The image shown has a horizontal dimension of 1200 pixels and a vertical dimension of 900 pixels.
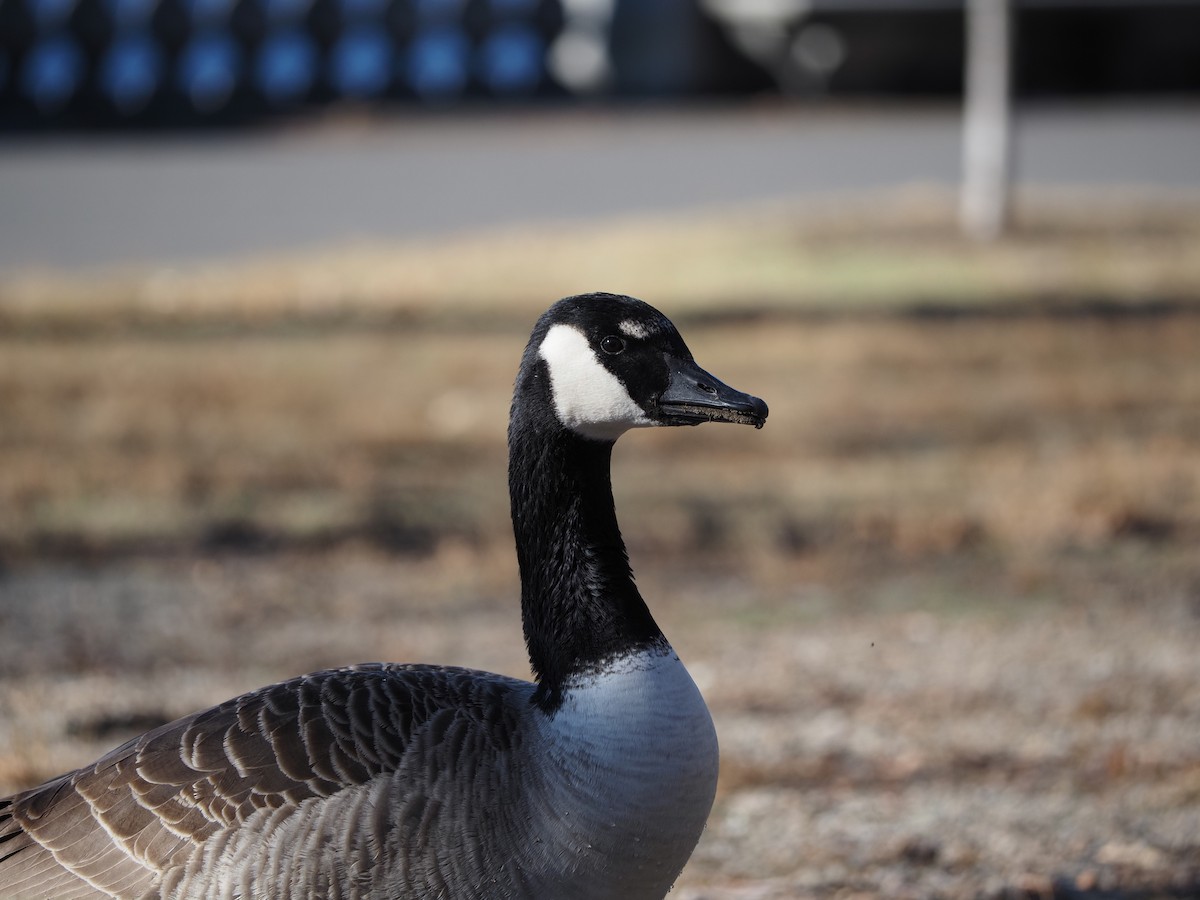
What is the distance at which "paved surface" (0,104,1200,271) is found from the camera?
42.5ft

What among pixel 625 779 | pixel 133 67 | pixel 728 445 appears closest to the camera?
pixel 625 779

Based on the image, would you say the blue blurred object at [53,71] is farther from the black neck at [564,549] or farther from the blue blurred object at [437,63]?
the black neck at [564,549]

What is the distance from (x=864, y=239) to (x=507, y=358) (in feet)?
14.8

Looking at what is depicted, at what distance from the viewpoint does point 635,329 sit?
298 cm

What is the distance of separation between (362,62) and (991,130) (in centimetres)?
1213

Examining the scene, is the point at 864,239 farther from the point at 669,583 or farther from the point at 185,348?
the point at 669,583

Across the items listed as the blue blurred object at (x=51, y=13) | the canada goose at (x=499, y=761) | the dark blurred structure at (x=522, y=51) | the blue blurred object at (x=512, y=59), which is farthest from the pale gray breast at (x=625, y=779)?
the blue blurred object at (x=512, y=59)

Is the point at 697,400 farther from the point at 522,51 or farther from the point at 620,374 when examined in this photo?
the point at 522,51

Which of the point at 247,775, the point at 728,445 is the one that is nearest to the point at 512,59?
the point at 728,445

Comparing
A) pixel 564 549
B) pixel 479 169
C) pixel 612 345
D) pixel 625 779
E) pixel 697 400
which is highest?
pixel 612 345

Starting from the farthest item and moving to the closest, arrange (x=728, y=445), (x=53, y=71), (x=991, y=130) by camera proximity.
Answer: (x=53, y=71)
(x=991, y=130)
(x=728, y=445)

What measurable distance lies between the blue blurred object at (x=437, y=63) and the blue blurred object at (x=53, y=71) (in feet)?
16.1

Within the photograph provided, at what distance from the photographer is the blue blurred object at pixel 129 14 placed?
20.1 metres

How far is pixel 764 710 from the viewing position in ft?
16.0
